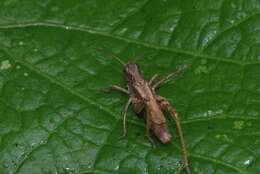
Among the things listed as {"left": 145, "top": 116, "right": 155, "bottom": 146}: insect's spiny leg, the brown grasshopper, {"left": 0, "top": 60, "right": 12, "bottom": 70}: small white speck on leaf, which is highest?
{"left": 0, "top": 60, "right": 12, "bottom": 70}: small white speck on leaf

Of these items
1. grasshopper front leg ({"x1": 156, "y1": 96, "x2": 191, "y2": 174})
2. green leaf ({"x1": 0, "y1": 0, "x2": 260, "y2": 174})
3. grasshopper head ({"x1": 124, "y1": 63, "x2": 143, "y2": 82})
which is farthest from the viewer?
grasshopper head ({"x1": 124, "y1": 63, "x2": 143, "y2": 82})

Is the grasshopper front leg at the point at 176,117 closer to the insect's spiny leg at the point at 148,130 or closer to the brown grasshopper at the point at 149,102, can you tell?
the brown grasshopper at the point at 149,102

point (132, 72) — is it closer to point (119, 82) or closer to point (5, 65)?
point (119, 82)

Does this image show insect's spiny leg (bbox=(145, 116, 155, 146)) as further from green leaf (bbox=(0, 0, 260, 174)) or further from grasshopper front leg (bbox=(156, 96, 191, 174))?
grasshopper front leg (bbox=(156, 96, 191, 174))

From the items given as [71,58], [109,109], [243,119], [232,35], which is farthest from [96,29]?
[243,119]

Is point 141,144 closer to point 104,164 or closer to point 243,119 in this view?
point 104,164

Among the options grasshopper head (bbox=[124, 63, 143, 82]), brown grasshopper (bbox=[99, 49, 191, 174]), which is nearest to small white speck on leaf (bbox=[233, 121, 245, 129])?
brown grasshopper (bbox=[99, 49, 191, 174])

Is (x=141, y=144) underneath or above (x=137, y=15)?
underneath
